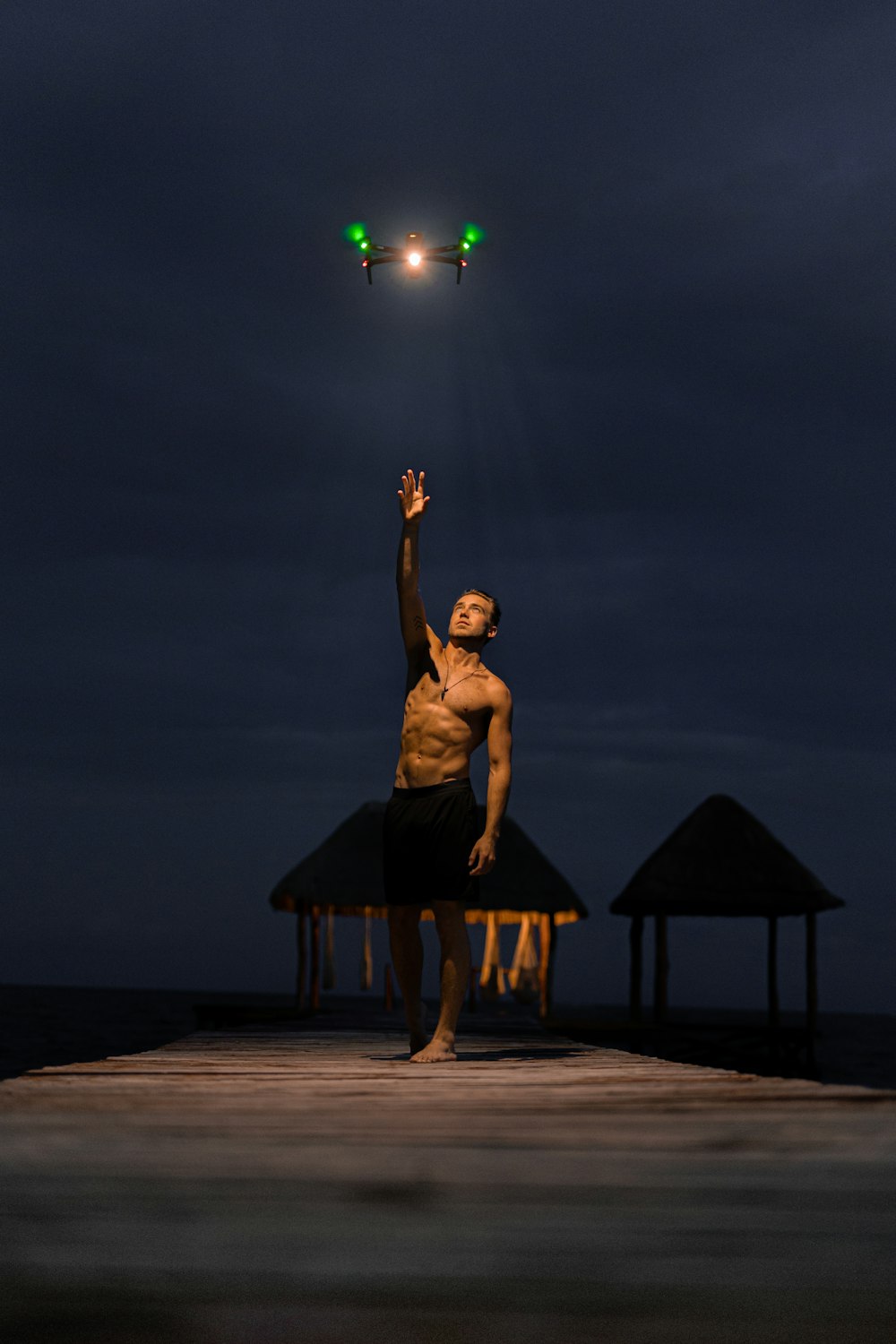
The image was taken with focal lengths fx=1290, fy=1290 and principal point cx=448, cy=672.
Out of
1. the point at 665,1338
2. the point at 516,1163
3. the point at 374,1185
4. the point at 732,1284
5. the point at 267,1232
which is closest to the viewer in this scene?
the point at 665,1338

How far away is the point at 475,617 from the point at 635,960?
18.5 metres

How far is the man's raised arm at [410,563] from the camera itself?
5805 mm

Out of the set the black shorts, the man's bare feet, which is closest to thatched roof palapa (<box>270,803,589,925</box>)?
the black shorts

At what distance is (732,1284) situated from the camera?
142 centimetres

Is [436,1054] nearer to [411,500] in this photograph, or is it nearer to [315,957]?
[411,500]

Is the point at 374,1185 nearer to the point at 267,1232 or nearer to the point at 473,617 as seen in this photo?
the point at 267,1232

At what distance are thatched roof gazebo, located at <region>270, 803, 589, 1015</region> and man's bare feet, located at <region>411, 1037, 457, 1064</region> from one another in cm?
1665

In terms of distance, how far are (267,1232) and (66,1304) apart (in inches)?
11.8

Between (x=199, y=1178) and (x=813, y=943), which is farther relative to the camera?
(x=813, y=943)

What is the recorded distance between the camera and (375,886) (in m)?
22.9

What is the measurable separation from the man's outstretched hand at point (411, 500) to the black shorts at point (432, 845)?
1.21 meters

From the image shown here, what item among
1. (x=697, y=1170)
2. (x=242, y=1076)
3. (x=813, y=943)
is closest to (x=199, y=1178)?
(x=697, y=1170)

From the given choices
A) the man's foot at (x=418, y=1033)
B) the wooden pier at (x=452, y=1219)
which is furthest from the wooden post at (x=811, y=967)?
the wooden pier at (x=452, y=1219)

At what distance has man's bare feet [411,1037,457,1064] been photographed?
17.2 ft
